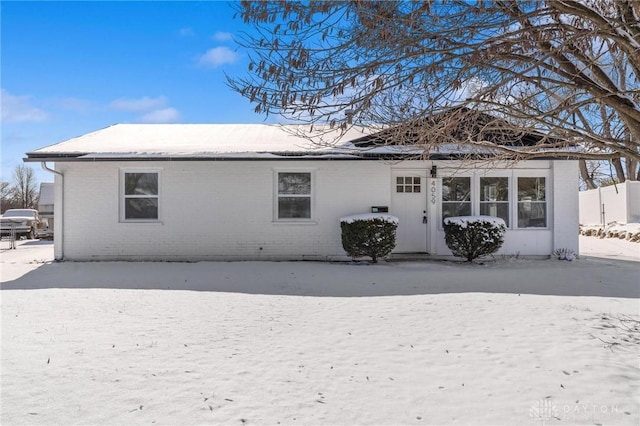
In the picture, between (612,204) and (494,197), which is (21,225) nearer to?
(494,197)

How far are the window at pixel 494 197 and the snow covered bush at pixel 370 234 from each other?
9.24 feet

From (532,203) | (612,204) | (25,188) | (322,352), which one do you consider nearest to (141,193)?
(322,352)

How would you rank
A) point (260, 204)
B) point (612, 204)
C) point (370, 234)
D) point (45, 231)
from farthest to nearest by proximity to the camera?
point (45, 231) < point (612, 204) < point (260, 204) < point (370, 234)

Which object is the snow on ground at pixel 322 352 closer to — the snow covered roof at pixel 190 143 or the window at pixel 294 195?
the window at pixel 294 195

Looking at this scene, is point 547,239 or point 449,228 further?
point 547,239

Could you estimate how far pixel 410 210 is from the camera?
451 inches

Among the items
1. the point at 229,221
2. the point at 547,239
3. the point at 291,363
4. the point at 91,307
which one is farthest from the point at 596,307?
the point at 229,221

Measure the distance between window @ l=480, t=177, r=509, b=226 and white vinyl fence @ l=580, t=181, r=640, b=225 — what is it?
25.6 feet

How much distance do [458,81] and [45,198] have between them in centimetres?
2984

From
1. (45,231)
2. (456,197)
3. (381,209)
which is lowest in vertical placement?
Answer: (45,231)

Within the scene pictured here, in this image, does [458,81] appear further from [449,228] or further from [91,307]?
[449,228]

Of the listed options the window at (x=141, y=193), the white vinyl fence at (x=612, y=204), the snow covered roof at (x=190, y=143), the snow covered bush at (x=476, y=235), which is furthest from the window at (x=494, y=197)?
the window at (x=141, y=193)

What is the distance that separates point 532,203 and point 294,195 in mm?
6426

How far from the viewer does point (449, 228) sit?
10656 millimetres
